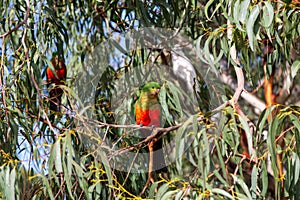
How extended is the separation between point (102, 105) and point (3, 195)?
1013 millimetres

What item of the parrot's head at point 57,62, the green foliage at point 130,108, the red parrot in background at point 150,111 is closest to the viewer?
the green foliage at point 130,108

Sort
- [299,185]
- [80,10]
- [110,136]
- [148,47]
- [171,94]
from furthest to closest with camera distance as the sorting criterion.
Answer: [80,10], [148,47], [110,136], [171,94], [299,185]

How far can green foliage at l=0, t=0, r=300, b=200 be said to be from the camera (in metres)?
1.96

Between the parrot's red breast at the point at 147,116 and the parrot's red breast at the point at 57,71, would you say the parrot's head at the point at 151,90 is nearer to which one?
the parrot's red breast at the point at 147,116

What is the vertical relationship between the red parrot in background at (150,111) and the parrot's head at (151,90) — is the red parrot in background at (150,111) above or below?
below

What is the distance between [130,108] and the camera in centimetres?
288

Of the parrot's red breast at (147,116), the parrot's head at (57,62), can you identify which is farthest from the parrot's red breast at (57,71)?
the parrot's red breast at (147,116)

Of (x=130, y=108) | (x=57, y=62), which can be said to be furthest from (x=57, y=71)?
(x=130, y=108)

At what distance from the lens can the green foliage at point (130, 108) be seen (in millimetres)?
1956

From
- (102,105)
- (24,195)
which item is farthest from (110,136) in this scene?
(24,195)

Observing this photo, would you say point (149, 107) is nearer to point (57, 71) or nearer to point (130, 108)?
point (130, 108)

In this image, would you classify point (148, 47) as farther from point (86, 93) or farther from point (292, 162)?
point (292, 162)

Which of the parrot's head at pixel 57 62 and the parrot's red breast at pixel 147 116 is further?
the parrot's head at pixel 57 62

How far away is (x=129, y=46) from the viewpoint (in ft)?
10.2
